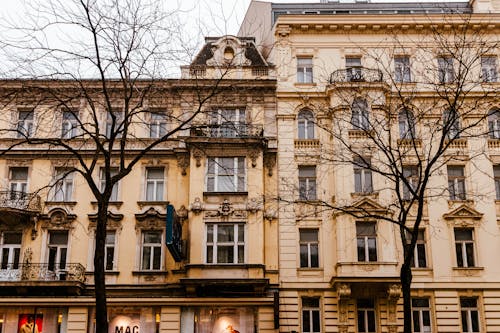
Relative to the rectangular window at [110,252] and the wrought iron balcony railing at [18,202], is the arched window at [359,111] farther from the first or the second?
the wrought iron balcony railing at [18,202]

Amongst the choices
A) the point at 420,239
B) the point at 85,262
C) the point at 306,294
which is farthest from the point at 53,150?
the point at 420,239

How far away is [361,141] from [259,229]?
6.48 metres

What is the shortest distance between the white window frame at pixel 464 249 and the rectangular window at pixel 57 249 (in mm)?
17725

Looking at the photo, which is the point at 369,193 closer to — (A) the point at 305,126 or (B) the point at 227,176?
(A) the point at 305,126

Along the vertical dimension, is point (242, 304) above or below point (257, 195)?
below

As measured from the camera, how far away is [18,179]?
2822cm

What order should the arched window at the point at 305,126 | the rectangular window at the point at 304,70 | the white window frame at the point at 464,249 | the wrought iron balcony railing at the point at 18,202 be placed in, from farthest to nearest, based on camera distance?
the rectangular window at the point at 304,70, the arched window at the point at 305,126, the wrought iron balcony railing at the point at 18,202, the white window frame at the point at 464,249

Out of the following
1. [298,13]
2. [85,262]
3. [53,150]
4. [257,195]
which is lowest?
[85,262]

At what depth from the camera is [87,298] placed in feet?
85.0

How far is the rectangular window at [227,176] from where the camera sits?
27.5 m

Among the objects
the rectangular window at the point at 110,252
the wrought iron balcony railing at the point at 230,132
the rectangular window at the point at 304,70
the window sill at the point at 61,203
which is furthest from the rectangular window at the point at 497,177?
the window sill at the point at 61,203

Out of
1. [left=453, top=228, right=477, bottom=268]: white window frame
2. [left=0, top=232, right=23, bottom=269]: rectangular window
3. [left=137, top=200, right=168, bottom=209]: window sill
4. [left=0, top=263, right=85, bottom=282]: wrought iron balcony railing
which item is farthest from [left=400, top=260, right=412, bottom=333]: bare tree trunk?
[left=0, top=232, right=23, bottom=269]: rectangular window

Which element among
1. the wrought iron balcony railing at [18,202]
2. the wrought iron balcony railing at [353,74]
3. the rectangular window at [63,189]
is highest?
the wrought iron balcony railing at [353,74]

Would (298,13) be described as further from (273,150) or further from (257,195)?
(257,195)
